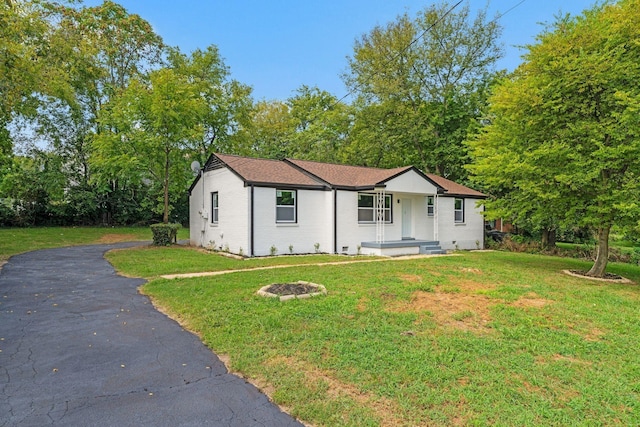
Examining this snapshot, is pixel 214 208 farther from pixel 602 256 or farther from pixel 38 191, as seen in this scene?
pixel 38 191

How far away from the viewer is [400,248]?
1501 cm

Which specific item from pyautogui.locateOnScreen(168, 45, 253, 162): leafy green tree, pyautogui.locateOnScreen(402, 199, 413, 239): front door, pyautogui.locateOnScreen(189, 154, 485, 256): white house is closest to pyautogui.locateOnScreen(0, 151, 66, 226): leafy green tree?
pyautogui.locateOnScreen(168, 45, 253, 162): leafy green tree

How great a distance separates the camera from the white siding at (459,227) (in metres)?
17.8

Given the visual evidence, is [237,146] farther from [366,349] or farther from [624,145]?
[366,349]

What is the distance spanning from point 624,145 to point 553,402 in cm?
814

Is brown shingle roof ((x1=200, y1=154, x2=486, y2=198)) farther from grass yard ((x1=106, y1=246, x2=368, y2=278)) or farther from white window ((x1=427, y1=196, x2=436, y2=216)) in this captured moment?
grass yard ((x1=106, y1=246, x2=368, y2=278))

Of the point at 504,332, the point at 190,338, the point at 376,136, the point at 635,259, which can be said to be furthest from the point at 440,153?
the point at 190,338

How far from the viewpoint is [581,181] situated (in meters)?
9.03

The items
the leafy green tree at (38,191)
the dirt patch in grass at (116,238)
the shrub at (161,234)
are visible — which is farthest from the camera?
the leafy green tree at (38,191)

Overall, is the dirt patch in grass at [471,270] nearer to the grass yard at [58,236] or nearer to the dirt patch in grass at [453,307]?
the dirt patch in grass at [453,307]

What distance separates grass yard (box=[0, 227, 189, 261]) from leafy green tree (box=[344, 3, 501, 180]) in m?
15.7

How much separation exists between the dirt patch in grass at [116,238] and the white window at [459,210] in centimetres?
1828

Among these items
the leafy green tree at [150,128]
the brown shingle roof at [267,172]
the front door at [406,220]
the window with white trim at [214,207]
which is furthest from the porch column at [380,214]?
the leafy green tree at [150,128]

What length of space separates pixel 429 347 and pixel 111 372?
347 centimetres
